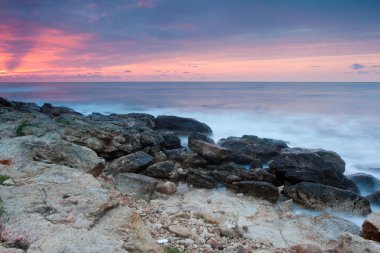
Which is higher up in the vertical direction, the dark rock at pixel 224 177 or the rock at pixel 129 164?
the rock at pixel 129 164

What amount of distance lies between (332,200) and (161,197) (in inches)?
162

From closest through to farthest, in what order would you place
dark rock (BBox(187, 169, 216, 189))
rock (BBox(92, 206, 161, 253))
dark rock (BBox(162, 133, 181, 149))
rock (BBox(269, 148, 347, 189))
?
1. rock (BBox(92, 206, 161, 253))
2. dark rock (BBox(187, 169, 216, 189))
3. rock (BBox(269, 148, 347, 189))
4. dark rock (BBox(162, 133, 181, 149))

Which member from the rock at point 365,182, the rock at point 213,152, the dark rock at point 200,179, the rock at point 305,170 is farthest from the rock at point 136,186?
the rock at point 365,182

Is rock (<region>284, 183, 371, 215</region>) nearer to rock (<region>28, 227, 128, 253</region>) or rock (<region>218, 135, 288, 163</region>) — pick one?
rock (<region>218, 135, 288, 163</region>)

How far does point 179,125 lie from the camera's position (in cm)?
1892

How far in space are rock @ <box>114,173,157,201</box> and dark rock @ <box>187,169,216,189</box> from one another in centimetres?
186

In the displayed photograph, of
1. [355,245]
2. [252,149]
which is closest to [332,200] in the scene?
[355,245]

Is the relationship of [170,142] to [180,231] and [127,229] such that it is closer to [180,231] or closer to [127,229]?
[180,231]

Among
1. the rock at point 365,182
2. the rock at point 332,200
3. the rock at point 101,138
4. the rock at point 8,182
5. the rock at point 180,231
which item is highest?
the rock at point 8,182

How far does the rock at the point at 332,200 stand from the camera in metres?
8.52

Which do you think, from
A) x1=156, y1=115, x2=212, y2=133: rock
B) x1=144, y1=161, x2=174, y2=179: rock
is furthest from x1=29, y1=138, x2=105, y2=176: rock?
x1=156, y1=115, x2=212, y2=133: rock

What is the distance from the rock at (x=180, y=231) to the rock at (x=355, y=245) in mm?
2449

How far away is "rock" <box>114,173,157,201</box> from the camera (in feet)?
25.0

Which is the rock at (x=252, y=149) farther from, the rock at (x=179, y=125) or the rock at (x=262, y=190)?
the rock at (x=179, y=125)
